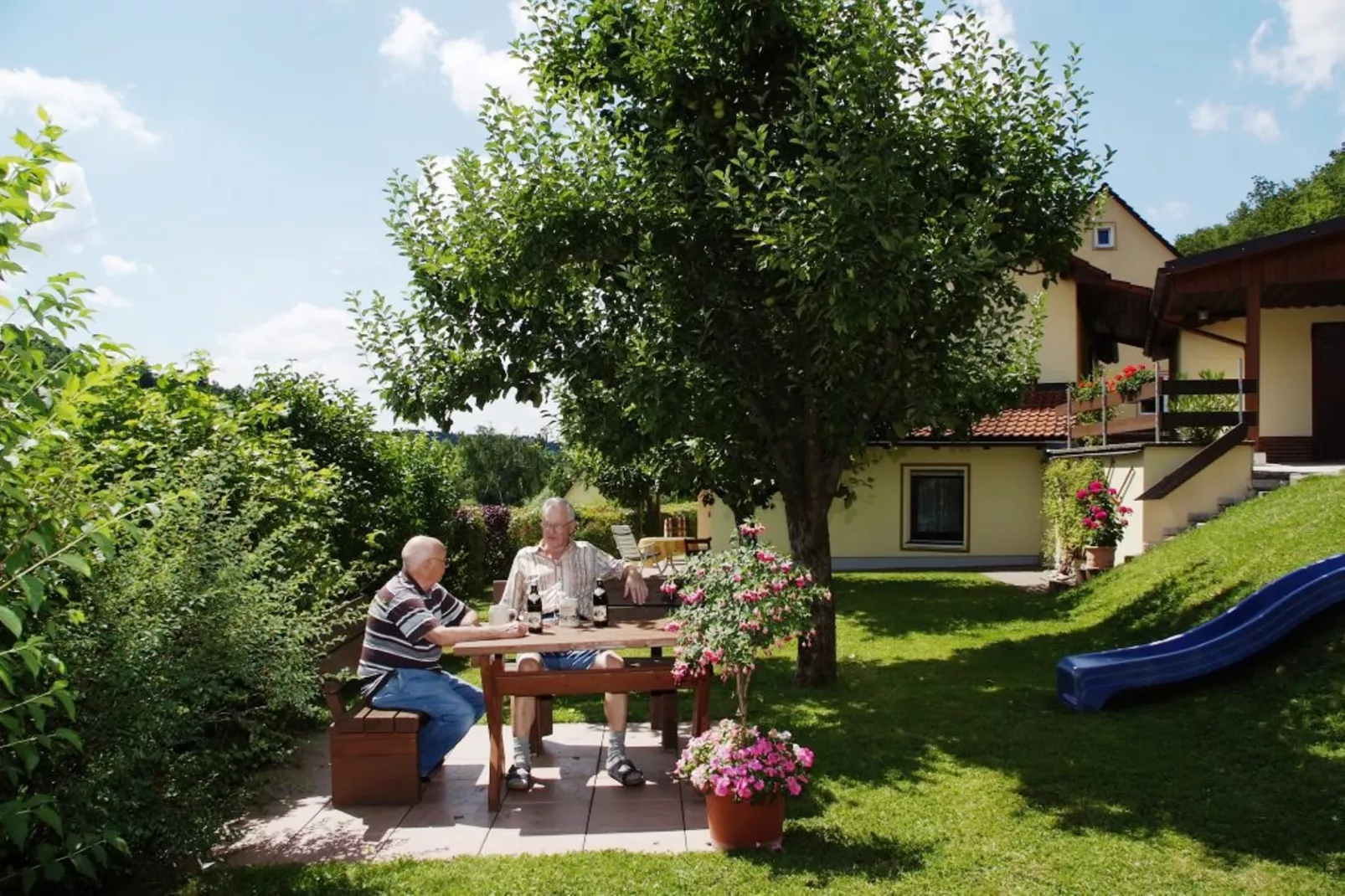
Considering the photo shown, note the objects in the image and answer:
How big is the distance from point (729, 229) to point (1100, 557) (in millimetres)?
8539

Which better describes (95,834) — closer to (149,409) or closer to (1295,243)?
(149,409)

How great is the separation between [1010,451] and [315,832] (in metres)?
17.3

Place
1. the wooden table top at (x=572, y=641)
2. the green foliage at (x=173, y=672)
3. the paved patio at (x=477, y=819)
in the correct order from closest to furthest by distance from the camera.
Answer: the green foliage at (x=173, y=672)
the paved patio at (x=477, y=819)
the wooden table top at (x=572, y=641)

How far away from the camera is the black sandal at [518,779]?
5855 mm

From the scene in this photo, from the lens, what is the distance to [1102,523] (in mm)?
13852

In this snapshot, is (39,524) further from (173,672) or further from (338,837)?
(338,837)

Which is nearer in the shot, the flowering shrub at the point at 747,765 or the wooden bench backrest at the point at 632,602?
the flowering shrub at the point at 747,765

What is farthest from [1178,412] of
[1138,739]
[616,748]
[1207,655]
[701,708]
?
[616,748]

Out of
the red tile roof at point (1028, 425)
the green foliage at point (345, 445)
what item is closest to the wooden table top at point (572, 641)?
the green foliage at point (345, 445)

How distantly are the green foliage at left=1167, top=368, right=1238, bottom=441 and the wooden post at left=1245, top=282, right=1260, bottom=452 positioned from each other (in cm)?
35

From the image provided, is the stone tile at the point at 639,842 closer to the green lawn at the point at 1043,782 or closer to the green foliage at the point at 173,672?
the green lawn at the point at 1043,782

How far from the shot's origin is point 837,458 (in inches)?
341

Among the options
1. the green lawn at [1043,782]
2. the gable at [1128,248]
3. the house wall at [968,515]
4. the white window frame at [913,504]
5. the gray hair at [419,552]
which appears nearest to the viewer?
the green lawn at [1043,782]

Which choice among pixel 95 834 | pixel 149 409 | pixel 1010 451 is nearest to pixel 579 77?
pixel 149 409
